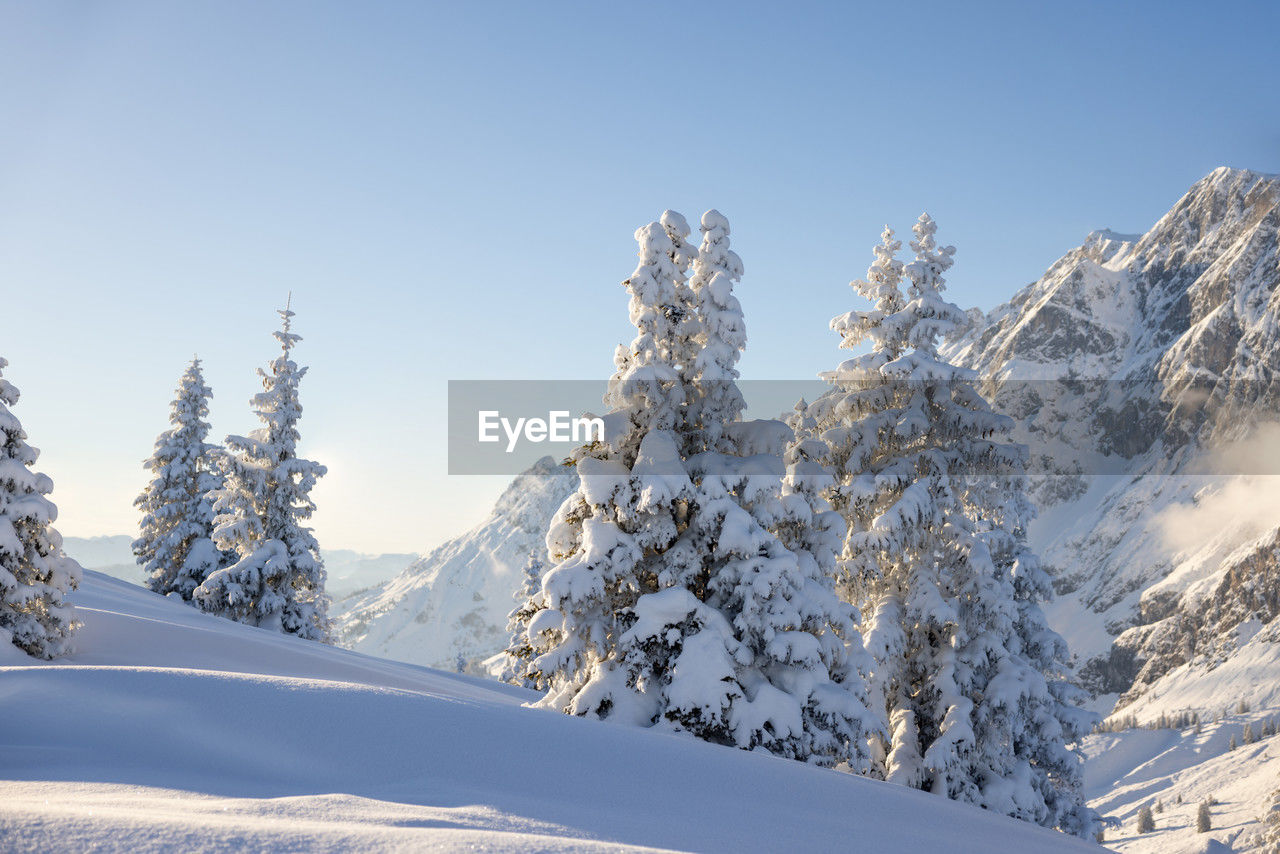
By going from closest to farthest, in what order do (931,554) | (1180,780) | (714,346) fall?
1. (714,346)
2. (931,554)
3. (1180,780)

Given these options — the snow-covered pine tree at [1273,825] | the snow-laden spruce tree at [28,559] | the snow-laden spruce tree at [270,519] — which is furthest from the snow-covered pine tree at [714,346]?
the snow-covered pine tree at [1273,825]

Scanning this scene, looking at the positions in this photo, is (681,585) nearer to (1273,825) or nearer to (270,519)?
(270,519)

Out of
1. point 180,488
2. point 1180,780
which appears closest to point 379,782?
point 180,488

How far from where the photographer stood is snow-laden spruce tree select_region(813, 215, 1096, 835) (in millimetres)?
14969

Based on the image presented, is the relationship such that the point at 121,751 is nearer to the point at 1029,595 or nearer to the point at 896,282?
the point at 896,282

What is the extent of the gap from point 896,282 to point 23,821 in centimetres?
1614

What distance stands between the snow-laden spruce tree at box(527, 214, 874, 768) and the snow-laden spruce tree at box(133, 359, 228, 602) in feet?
75.1

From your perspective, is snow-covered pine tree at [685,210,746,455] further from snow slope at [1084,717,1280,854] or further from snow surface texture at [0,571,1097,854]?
snow slope at [1084,717,1280,854]

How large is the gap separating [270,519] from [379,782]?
73.0 ft

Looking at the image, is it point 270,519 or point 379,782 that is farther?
point 270,519

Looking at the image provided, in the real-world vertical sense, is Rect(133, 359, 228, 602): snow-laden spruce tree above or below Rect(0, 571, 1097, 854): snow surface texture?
above

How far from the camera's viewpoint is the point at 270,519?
86.4 ft

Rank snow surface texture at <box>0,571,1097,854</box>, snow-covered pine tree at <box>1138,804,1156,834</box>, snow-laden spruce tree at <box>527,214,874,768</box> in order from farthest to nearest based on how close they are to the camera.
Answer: snow-covered pine tree at <box>1138,804,1156,834</box> → snow-laden spruce tree at <box>527,214,874,768</box> → snow surface texture at <box>0,571,1097,854</box>

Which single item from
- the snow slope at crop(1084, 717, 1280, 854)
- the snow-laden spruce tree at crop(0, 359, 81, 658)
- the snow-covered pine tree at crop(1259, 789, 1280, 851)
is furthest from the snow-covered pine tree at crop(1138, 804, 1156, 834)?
the snow-laden spruce tree at crop(0, 359, 81, 658)
